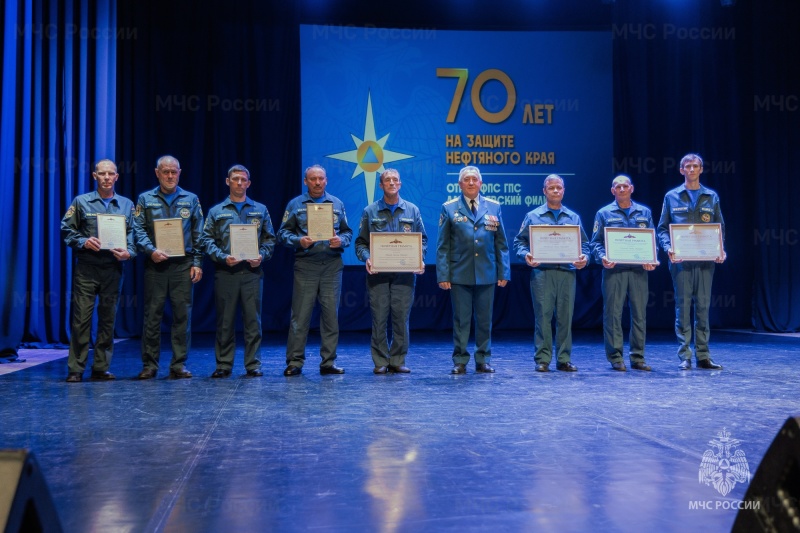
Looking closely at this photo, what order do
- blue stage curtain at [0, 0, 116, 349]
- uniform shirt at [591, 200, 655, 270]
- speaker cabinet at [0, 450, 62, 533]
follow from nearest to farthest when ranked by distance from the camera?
speaker cabinet at [0, 450, 62, 533], uniform shirt at [591, 200, 655, 270], blue stage curtain at [0, 0, 116, 349]

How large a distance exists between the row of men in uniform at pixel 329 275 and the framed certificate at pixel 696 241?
0.10m

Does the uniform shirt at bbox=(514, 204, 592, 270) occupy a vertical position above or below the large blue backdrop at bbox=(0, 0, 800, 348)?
below

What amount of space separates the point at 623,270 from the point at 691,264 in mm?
604

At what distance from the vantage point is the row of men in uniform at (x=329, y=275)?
5.90 metres

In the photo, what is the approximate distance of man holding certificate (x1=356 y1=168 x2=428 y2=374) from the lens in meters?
6.11

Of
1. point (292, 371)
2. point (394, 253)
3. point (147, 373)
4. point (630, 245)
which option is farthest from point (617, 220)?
point (147, 373)

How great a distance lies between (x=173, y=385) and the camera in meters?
5.50

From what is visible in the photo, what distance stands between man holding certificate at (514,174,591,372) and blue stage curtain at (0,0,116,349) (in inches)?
208

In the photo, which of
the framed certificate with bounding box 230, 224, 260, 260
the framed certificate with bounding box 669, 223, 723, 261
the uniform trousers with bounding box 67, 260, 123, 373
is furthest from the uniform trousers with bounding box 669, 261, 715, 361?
the uniform trousers with bounding box 67, 260, 123, 373

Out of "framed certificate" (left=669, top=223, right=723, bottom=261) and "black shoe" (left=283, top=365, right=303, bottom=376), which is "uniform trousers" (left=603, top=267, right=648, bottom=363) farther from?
"black shoe" (left=283, top=365, right=303, bottom=376)

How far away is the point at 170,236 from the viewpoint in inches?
233

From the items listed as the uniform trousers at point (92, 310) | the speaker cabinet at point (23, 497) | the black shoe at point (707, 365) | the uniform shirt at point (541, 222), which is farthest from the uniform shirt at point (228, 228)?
the speaker cabinet at point (23, 497)

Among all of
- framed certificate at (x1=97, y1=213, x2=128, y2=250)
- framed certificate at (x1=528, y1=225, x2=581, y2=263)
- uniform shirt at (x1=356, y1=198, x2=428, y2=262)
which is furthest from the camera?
uniform shirt at (x1=356, y1=198, x2=428, y2=262)

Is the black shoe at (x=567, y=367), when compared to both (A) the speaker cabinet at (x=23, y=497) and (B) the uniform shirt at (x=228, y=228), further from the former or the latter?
(A) the speaker cabinet at (x=23, y=497)
